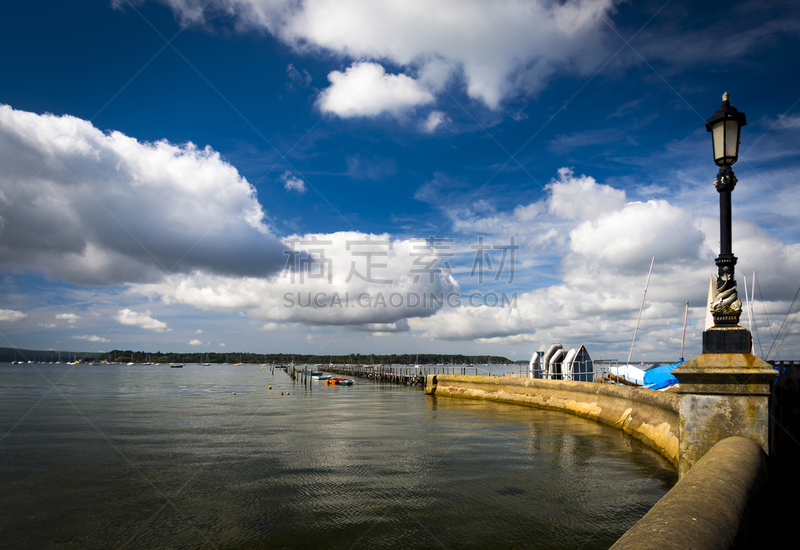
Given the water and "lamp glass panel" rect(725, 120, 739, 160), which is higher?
"lamp glass panel" rect(725, 120, 739, 160)

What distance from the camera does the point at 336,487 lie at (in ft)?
36.8

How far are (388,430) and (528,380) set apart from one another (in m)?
10.9

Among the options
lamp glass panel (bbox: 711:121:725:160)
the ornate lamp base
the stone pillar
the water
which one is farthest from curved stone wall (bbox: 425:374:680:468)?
lamp glass panel (bbox: 711:121:725:160)

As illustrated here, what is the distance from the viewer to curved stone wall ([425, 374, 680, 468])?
491 inches

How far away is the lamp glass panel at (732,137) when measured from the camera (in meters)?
6.36

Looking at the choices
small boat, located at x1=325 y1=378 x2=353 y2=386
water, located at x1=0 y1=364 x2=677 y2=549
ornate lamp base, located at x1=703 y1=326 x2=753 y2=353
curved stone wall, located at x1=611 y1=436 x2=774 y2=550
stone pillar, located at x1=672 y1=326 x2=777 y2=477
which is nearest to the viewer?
curved stone wall, located at x1=611 y1=436 x2=774 y2=550

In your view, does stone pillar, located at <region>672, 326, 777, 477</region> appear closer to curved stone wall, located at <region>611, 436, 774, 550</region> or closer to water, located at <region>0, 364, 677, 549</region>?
curved stone wall, located at <region>611, 436, 774, 550</region>

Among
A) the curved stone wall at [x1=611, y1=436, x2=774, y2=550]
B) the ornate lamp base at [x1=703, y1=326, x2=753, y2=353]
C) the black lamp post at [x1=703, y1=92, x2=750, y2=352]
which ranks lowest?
the curved stone wall at [x1=611, y1=436, x2=774, y2=550]

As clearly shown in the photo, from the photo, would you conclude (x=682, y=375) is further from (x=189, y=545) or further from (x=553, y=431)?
(x=553, y=431)

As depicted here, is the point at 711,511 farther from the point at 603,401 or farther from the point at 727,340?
the point at 603,401

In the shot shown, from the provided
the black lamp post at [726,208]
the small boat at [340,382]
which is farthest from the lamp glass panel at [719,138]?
the small boat at [340,382]

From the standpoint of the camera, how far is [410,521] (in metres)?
8.68

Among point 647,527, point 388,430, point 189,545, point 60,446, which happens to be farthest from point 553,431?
point 60,446

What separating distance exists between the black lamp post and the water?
3911 mm
